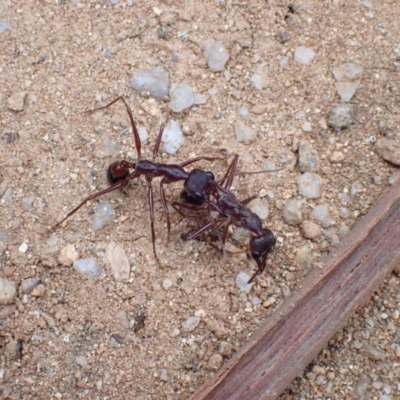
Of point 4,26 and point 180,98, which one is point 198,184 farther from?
point 4,26

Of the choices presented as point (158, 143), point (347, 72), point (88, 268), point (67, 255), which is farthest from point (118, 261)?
point (347, 72)

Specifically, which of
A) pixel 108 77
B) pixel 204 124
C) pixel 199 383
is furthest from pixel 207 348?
pixel 108 77

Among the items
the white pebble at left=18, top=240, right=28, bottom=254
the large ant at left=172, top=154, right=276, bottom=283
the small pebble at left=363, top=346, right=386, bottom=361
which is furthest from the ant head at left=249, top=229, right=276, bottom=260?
the white pebble at left=18, top=240, right=28, bottom=254

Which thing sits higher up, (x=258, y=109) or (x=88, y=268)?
(x=258, y=109)

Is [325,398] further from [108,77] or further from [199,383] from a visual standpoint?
[108,77]

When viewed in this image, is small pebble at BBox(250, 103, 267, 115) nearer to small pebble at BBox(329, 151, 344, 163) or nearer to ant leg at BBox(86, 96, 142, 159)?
small pebble at BBox(329, 151, 344, 163)

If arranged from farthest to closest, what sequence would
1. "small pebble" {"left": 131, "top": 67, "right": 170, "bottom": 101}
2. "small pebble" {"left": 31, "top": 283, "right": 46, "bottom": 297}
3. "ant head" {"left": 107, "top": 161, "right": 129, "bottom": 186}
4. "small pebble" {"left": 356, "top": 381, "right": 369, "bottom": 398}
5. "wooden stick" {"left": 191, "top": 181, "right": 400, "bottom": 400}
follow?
"small pebble" {"left": 131, "top": 67, "right": 170, "bottom": 101} < "ant head" {"left": 107, "top": 161, "right": 129, "bottom": 186} < "small pebble" {"left": 31, "top": 283, "right": 46, "bottom": 297} < "small pebble" {"left": 356, "top": 381, "right": 369, "bottom": 398} < "wooden stick" {"left": 191, "top": 181, "right": 400, "bottom": 400}

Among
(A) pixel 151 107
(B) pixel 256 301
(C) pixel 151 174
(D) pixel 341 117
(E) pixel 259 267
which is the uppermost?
(D) pixel 341 117
